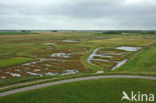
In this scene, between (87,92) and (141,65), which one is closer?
(87,92)

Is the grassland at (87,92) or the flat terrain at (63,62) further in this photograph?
the flat terrain at (63,62)

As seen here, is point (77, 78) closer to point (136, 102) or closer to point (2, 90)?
point (136, 102)

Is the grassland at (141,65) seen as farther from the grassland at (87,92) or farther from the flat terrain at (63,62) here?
the grassland at (87,92)

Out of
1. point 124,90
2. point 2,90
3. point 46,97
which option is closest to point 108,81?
point 124,90

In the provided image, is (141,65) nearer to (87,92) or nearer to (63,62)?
(87,92)

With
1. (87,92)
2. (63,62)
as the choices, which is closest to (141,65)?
(87,92)

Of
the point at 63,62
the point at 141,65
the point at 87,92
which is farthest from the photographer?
the point at 63,62

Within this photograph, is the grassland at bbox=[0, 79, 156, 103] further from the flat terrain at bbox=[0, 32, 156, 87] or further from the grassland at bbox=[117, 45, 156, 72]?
the grassland at bbox=[117, 45, 156, 72]

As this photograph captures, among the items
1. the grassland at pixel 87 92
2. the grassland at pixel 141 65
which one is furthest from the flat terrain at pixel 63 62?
the grassland at pixel 87 92
